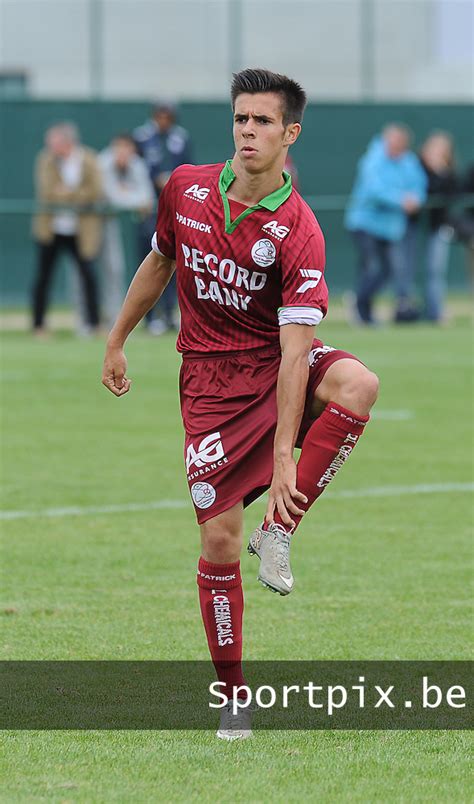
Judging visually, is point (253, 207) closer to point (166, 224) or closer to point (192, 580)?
point (166, 224)

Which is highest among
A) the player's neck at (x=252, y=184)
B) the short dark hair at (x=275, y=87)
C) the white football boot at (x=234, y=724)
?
the short dark hair at (x=275, y=87)

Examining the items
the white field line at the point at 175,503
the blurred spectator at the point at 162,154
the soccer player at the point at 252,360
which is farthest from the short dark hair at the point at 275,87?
the blurred spectator at the point at 162,154

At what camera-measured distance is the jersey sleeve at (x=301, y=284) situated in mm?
4758

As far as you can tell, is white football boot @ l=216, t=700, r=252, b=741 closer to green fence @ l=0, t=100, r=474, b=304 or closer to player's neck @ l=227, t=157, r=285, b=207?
player's neck @ l=227, t=157, r=285, b=207

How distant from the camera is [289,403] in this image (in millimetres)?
4770

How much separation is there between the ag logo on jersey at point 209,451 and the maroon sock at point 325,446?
258 mm

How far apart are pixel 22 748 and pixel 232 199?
Result: 1805 millimetres

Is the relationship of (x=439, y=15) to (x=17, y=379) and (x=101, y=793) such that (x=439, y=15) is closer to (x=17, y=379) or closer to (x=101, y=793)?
(x=17, y=379)

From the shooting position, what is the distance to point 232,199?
4895 mm

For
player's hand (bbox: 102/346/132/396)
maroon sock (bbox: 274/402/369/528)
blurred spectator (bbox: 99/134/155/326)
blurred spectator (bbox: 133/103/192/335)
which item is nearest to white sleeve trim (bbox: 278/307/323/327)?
maroon sock (bbox: 274/402/369/528)

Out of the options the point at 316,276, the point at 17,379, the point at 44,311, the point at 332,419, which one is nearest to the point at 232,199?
the point at 316,276

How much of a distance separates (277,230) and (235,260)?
0.53ft

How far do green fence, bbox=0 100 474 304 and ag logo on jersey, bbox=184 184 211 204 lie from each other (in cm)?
1705

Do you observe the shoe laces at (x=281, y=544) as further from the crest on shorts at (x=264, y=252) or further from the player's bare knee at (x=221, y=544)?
the crest on shorts at (x=264, y=252)
